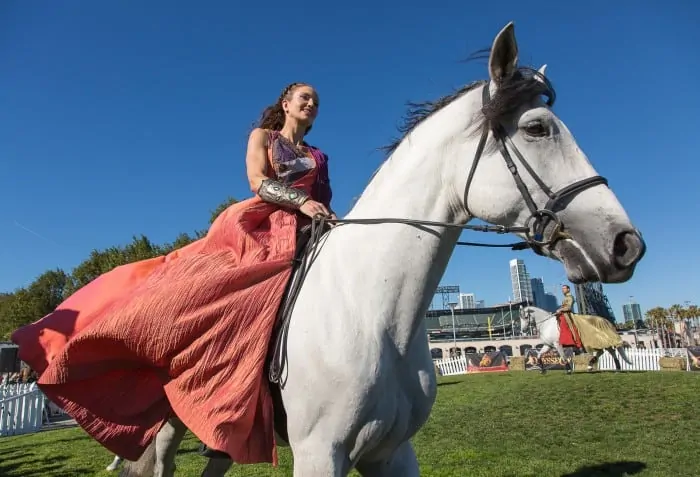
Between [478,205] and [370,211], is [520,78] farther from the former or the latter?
[370,211]

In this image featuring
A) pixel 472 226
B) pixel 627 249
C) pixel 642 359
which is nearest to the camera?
pixel 627 249

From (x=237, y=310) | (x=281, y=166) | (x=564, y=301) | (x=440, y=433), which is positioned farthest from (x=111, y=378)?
(x=564, y=301)

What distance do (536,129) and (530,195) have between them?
0.33 metres

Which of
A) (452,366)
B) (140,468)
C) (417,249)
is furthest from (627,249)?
(452,366)

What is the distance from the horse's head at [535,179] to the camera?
1937mm

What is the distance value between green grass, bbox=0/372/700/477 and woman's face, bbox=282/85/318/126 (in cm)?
488

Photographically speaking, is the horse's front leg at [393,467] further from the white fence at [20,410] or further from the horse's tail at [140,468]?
the white fence at [20,410]

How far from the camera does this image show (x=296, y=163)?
3.14 metres

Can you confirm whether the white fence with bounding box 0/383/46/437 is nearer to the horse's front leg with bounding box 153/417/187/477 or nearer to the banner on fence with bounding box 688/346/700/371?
the horse's front leg with bounding box 153/417/187/477

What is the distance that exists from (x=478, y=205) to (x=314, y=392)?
1.18m

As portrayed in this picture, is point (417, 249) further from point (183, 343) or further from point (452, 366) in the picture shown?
point (452, 366)

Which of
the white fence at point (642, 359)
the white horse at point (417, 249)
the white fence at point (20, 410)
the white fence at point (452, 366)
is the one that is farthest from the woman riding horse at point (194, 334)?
the white fence at point (452, 366)

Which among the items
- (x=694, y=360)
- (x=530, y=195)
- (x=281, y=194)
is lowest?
(x=694, y=360)

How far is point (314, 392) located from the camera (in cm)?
217
